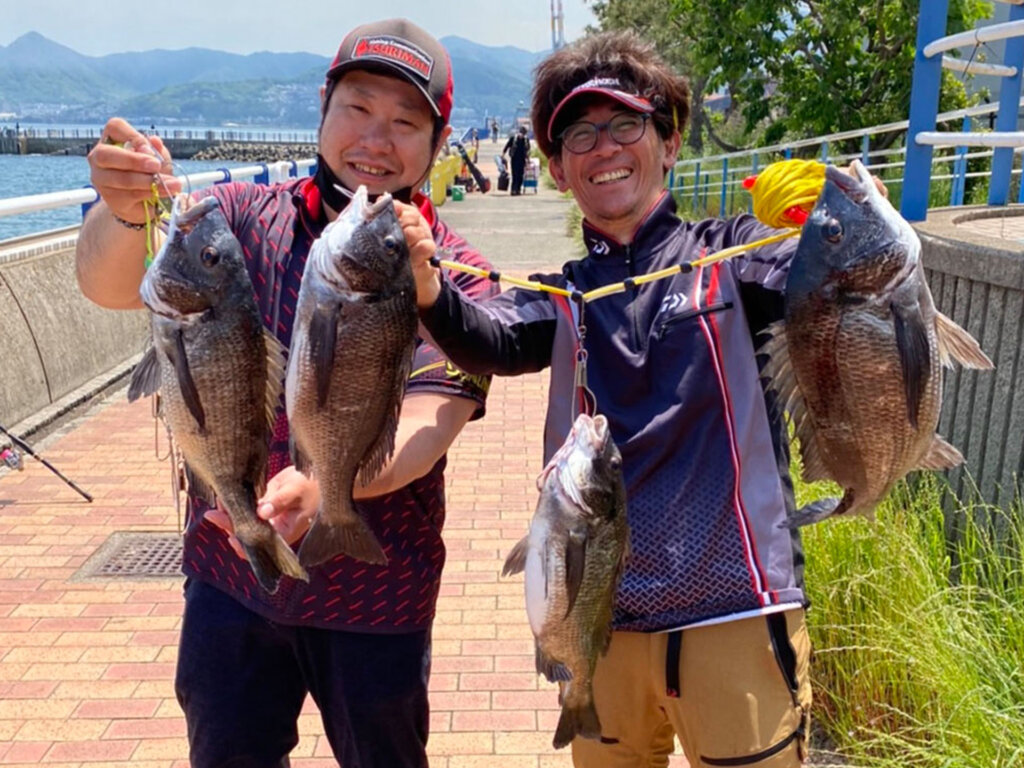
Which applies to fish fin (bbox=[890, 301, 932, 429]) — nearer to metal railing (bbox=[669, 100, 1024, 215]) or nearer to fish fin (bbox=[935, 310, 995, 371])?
fish fin (bbox=[935, 310, 995, 371])

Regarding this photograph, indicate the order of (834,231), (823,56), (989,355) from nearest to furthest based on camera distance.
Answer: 1. (834,231)
2. (989,355)
3. (823,56)

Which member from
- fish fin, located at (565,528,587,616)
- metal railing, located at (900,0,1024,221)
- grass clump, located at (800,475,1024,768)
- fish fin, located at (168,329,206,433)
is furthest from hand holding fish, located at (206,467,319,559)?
metal railing, located at (900,0,1024,221)

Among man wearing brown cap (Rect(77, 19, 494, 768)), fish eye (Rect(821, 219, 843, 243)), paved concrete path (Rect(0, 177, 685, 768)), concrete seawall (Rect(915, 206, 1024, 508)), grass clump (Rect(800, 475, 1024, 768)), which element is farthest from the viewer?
concrete seawall (Rect(915, 206, 1024, 508))

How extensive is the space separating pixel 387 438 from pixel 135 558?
12.1ft

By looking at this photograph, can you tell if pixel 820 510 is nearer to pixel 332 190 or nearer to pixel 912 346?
pixel 912 346

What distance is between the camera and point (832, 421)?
2166 millimetres

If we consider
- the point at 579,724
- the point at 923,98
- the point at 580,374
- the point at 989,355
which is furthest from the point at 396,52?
the point at 923,98

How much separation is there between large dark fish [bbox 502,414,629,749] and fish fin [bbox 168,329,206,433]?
852mm

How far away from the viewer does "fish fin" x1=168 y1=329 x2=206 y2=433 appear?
6.96ft

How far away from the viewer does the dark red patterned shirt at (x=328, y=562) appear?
8.20 ft

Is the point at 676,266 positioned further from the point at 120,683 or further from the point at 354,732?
the point at 120,683

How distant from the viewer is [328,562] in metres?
2.50

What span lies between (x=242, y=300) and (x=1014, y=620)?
2931mm

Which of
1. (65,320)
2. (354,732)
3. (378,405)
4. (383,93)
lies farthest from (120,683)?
(65,320)
